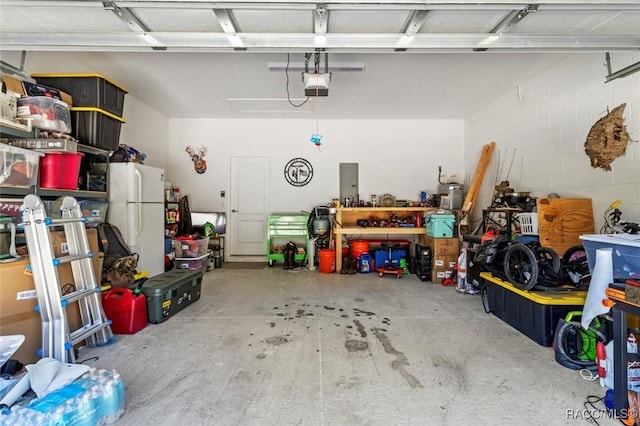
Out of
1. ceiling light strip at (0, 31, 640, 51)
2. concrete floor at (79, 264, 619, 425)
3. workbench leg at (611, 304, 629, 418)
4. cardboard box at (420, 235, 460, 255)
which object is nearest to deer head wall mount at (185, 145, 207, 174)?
concrete floor at (79, 264, 619, 425)

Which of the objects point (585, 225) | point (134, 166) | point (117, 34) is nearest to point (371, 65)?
point (117, 34)

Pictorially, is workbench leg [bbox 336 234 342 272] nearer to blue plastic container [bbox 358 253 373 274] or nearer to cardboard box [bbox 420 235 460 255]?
blue plastic container [bbox 358 253 373 274]

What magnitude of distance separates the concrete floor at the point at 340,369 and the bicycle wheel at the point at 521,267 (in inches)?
18.9

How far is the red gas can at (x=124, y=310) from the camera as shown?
257 cm

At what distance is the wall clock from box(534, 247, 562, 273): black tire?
13.5 ft

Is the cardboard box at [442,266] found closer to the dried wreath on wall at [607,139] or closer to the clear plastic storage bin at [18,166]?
the dried wreath on wall at [607,139]

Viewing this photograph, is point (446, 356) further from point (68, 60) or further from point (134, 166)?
point (68, 60)

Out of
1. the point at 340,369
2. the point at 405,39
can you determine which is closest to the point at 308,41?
the point at 405,39

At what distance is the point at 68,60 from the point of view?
3404 mm

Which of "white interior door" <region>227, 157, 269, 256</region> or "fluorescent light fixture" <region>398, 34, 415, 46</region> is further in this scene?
"white interior door" <region>227, 157, 269, 256</region>

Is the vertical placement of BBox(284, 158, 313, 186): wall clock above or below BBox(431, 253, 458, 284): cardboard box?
above

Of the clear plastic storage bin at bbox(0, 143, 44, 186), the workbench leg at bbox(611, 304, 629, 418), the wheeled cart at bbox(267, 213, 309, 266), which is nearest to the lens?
the workbench leg at bbox(611, 304, 629, 418)

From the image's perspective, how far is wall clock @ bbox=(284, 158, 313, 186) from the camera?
5953 millimetres

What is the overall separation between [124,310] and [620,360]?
3.50 meters
